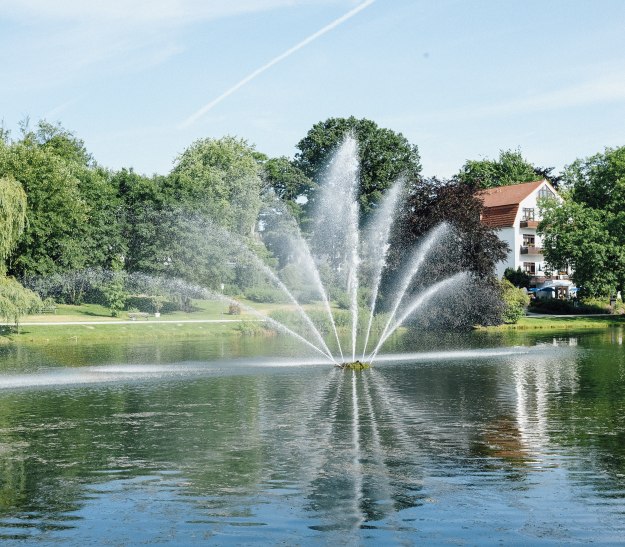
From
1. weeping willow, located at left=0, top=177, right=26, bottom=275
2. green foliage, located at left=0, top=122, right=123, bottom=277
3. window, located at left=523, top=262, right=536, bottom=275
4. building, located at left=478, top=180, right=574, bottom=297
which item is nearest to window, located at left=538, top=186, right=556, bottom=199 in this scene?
building, located at left=478, top=180, right=574, bottom=297

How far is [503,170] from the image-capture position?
160 m

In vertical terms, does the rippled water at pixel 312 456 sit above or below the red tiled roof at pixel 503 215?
below

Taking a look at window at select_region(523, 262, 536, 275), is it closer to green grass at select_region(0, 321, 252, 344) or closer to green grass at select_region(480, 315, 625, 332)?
green grass at select_region(480, 315, 625, 332)

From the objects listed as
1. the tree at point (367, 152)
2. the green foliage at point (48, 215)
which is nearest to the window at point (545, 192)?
the tree at point (367, 152)

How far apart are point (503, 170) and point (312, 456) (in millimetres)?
145954

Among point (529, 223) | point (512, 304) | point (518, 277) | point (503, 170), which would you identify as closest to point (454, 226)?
point (512, 304)

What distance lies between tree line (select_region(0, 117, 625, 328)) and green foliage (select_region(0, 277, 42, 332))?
0.64 ft

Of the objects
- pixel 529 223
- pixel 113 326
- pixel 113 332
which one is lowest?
pixel 113 332

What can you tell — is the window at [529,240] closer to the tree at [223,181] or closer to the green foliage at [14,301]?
the tree at [223,181]

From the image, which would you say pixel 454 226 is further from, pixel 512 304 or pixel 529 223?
pixel 529 223

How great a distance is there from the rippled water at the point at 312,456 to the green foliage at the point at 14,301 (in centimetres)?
2105

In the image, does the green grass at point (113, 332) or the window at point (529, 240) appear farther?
the window at point (529, 240)

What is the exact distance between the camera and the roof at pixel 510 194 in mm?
124625

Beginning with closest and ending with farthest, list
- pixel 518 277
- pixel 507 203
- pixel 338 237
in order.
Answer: pixel 338 237
pixel 518 277
pixel 507 203
